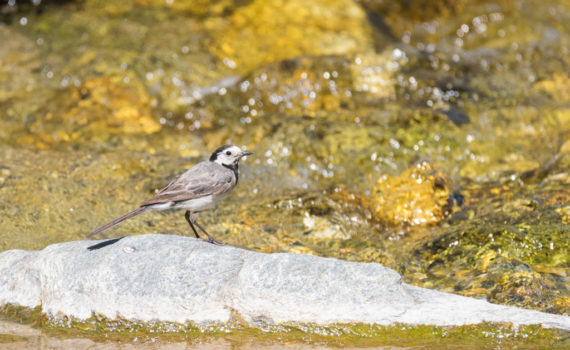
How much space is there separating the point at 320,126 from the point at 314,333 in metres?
6.01

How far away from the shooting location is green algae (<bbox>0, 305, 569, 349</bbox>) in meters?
5.14

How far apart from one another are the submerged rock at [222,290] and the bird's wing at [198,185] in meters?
0.78

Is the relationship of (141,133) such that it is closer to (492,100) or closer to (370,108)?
(370,108)

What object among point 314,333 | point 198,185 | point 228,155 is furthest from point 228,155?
point 314,333

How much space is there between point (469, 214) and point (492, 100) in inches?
147

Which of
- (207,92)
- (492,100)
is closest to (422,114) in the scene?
(492,100)

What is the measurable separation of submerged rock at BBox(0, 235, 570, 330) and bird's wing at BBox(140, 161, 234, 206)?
2.56ft

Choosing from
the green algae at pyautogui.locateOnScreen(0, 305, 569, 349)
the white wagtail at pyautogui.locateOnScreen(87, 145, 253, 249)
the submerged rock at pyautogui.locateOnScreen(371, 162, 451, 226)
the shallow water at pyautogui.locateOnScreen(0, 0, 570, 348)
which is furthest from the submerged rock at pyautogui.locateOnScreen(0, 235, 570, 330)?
the submerged rock at pyautogui.locateOnScreen(371, 162, 451, 226)

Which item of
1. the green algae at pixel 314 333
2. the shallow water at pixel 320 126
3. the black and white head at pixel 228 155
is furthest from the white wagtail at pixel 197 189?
the green algae at pixel 314 333

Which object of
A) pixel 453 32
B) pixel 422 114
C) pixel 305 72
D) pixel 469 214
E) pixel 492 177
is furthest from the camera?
pixel 453 32

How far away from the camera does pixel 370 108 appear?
37.4 feet

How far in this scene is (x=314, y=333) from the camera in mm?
5344

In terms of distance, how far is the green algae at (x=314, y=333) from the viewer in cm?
514

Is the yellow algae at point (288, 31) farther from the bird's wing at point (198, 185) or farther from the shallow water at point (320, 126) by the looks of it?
the bird's wing at point (198, 185)
